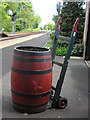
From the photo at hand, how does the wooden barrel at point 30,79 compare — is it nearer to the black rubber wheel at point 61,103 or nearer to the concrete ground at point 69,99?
the concrete ground at point 69,99

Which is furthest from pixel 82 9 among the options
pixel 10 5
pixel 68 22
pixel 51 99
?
pixel 10 5

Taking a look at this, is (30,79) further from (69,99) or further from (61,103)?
(69,99)

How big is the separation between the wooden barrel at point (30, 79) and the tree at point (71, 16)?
25.0 feet

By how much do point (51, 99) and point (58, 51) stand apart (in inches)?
249

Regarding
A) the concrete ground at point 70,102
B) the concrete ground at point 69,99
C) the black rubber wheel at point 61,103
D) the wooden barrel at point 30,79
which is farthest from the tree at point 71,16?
the wooden barrel at point 30,79

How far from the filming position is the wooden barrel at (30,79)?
8.46 ft

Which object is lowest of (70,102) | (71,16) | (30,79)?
(70,102)

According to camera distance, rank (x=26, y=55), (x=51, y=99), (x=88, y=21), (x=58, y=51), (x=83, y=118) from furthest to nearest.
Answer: (x=58, y=51)
(x=88, y=21)
(x=51, y=99)
(x=83, y=118)
(x=26, y=55)

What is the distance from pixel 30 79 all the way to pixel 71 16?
8.18 metres

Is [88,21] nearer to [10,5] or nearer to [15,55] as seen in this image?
[15,55]

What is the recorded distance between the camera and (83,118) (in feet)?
9.21

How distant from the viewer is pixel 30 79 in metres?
2.60

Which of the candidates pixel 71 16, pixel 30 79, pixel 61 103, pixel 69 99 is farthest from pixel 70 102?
pixel 71 16

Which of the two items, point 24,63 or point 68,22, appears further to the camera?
point 68,22
